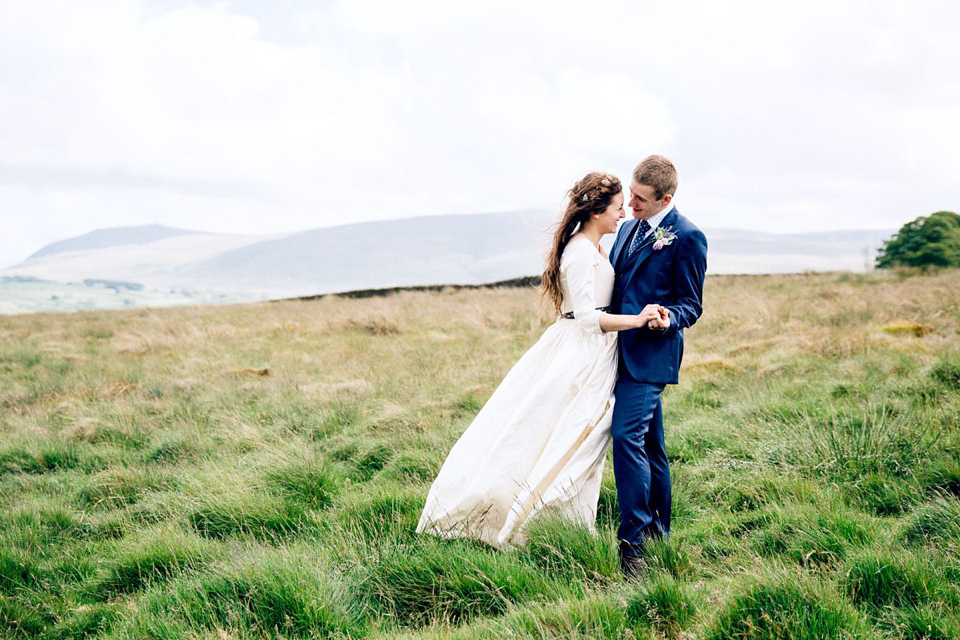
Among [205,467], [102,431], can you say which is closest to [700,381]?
[205,467]

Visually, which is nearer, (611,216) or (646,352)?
(646,352)

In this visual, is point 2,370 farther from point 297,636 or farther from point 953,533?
point 953,533

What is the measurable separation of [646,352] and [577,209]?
0.95m

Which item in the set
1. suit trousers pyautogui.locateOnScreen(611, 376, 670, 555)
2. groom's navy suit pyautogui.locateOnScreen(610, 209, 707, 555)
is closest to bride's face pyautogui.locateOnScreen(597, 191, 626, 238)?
groom's navy suit pyautogui.locateOnScreen(610, 209, 707, 555)

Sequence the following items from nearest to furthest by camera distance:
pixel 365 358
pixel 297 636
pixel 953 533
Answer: pixel 297 636, pixel 953 533, pixel 365 358

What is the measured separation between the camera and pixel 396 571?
3.30 meters

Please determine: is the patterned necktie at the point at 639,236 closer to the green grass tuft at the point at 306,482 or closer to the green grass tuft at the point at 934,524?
the green grass tuft at the point at 934,524

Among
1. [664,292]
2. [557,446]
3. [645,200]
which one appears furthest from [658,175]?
[557,446]

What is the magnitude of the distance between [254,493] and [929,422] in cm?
518

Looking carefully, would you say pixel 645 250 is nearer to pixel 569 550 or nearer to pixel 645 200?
pixel 645 200

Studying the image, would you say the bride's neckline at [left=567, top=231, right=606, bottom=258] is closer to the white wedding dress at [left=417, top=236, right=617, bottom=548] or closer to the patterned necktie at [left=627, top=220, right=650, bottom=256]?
the white wedding dress at [left=417, top=236, right=617, bottom=548]

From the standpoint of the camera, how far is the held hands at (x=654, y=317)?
3293mm

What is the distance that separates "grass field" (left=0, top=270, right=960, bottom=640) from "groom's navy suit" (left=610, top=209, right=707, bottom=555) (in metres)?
0.28

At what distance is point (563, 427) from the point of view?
366 cm
